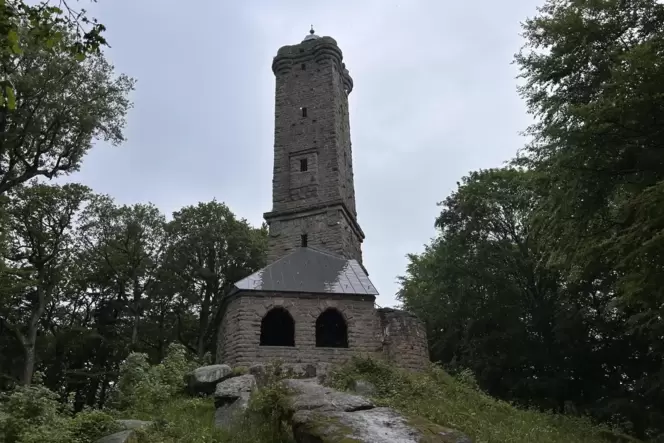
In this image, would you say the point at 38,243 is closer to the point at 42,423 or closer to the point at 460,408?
the point at 42,423

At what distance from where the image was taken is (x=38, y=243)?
2291 cm

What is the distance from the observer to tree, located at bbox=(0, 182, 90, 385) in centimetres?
2238

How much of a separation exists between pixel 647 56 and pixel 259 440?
8.35 m

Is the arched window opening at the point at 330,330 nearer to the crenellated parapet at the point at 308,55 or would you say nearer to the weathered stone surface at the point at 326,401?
the weathered stone surface at the point at 326,401

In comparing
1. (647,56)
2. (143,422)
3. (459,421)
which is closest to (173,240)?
(143,422)

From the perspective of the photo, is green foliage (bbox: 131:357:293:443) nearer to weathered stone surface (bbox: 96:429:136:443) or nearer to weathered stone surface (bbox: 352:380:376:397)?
weathered stone surface (bbox: 96:429:136:443)

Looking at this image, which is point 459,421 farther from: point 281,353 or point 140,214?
point 140,214

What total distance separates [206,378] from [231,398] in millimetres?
1876

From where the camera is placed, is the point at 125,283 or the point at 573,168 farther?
the point at 125,283

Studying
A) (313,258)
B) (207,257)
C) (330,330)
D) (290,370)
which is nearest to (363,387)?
(290,370)

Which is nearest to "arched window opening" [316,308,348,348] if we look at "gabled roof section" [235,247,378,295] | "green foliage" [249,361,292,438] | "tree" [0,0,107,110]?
"gabled roof section" [235,247,378,295]

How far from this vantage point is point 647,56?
8.82 metres

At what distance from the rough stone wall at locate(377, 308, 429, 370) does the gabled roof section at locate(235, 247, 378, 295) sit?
88 centimetres


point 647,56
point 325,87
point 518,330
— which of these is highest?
point 325,87
